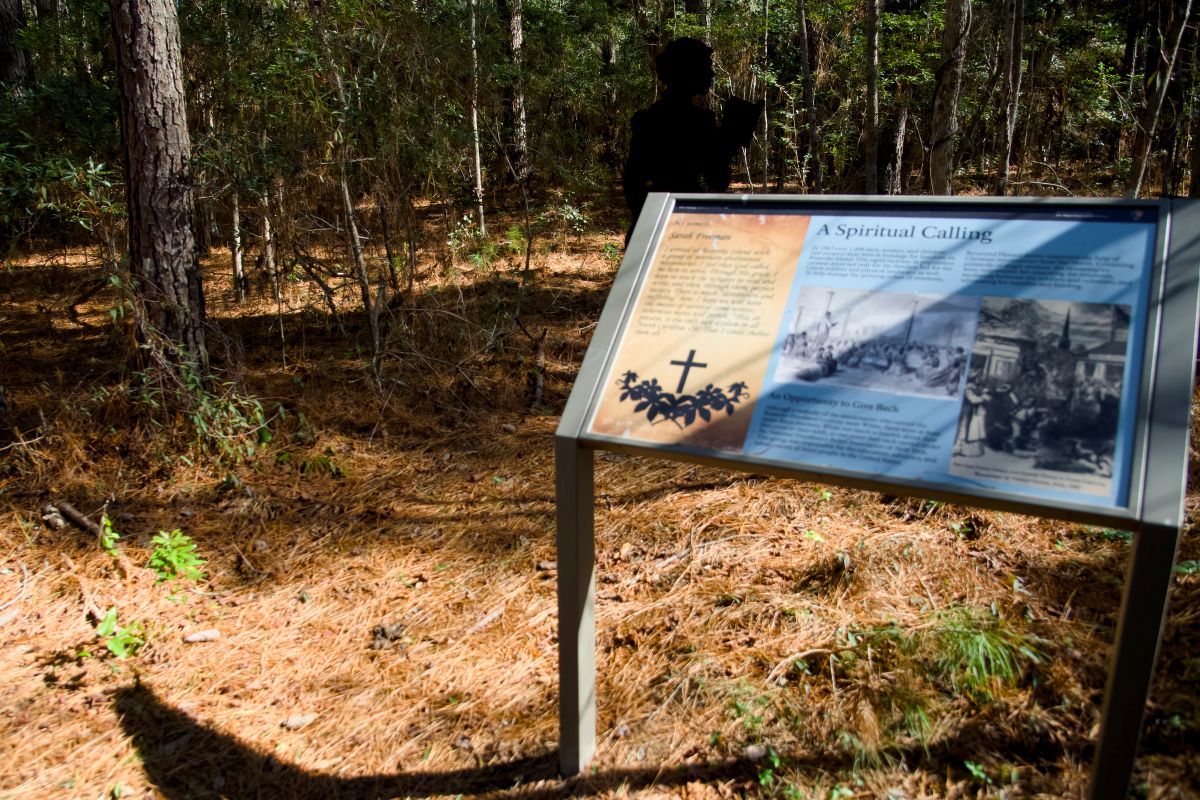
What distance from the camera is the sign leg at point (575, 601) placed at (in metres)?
2.00

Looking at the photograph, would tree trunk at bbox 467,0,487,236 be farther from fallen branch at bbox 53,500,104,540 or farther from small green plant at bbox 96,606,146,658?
small green plant at bbox 96,606,146,658

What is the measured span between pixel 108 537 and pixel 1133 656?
3.88m

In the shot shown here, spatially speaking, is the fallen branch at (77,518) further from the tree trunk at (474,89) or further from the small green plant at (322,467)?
the tree trunk at (474,89)

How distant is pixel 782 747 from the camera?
7.86ft

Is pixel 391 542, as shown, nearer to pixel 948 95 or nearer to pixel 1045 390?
pixel 1045 390

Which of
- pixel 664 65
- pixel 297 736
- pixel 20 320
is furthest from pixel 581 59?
pixel 297 736

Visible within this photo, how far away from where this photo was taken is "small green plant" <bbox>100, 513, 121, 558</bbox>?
3471mm

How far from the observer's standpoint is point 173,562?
343cm

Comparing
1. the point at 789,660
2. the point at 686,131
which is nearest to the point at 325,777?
the point at 789,660

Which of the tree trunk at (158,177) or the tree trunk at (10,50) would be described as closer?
the tree trunk at (158,177)

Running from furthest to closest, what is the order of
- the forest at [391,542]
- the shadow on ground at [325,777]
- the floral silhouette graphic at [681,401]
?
the forest at [391,542], the shadow on ground at [325,777], the floral silhouette graphic at [681,401]

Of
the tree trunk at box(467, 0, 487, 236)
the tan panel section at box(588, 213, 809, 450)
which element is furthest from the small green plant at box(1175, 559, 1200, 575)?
the tree trunk at box(467, 0, 487, 236)

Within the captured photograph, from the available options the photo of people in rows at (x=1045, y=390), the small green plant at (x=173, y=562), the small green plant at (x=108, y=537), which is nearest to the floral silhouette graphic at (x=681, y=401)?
the photo of people in rows at (x=1045, y=390)

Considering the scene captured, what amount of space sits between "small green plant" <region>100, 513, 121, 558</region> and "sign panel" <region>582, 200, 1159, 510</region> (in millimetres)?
2766
